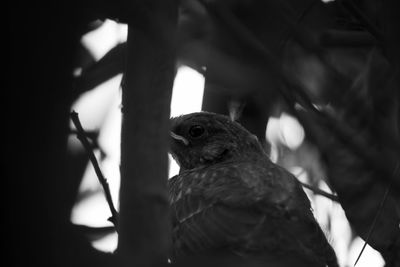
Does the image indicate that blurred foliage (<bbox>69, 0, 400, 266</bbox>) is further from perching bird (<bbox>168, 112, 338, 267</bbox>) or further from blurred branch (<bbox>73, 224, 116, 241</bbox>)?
blurred branch (<bbox>73, 224, 116, 241</bbox>)

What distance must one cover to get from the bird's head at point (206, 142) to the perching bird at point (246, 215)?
237mm

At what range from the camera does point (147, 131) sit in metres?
2.18

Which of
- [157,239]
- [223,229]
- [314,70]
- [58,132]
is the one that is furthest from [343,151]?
[58,132]

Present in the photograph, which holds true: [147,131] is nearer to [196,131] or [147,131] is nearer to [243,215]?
[243,215]

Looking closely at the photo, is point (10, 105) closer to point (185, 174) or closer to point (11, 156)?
point (11, 156)

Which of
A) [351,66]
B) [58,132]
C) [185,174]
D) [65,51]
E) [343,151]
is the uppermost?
[65,51]

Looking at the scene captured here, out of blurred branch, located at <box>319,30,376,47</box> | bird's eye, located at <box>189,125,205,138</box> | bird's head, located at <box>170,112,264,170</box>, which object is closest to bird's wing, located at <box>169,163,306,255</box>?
bird's head, located at <box>170,112,264,170</box>

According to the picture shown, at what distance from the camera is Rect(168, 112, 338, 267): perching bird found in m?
4.42

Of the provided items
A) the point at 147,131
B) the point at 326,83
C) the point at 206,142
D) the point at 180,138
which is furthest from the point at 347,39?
the point at 147,131

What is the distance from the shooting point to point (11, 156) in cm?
154

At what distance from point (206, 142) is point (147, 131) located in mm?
4513

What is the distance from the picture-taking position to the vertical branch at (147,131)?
200 centimetres

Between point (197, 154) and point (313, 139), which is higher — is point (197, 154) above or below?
below

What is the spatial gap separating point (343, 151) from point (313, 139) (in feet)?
7.24
